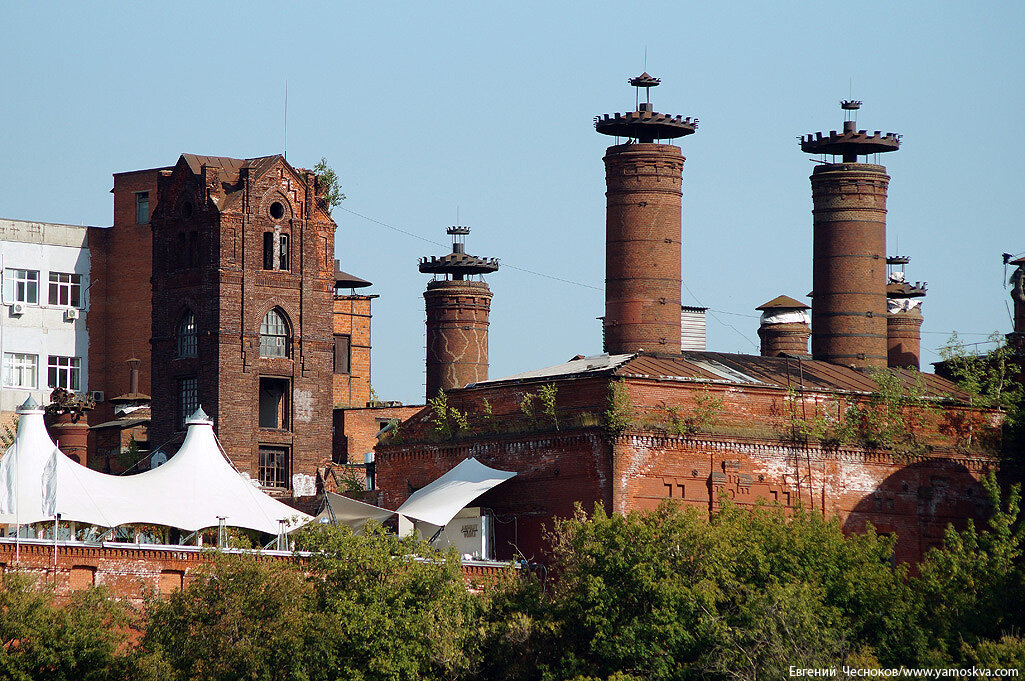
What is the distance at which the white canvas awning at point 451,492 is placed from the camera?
35250 millimetres

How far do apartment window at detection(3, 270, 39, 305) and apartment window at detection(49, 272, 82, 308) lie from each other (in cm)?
54

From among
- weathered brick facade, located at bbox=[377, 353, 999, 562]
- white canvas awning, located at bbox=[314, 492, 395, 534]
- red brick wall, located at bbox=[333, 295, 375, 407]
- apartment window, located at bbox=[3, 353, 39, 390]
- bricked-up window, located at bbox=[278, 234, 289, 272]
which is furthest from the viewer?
red brick wall, located at bbox=[333, 295, 375, 407]

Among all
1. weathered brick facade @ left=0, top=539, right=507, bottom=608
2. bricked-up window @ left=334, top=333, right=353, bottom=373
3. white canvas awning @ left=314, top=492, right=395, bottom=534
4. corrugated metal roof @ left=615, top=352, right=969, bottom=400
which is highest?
bricked-up window @ left=334, top=333, right=353, bottom=373

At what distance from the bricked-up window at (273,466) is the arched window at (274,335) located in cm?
255

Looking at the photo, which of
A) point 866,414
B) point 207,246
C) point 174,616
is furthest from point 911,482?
point 207,246

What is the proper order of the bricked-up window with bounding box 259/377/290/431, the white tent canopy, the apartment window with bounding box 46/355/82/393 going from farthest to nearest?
the apartment window with bounding box 46/355/82/393 < the bricked-up window with bounding box 259/377/290/431 < the white tent canopy

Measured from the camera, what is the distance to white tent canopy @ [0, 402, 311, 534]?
33.2 m

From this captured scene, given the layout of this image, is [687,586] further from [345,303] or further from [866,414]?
[345,303]

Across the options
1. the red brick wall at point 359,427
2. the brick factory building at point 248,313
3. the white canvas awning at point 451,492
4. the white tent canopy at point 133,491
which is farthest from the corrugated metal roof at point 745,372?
the red brick wall at point 359,427

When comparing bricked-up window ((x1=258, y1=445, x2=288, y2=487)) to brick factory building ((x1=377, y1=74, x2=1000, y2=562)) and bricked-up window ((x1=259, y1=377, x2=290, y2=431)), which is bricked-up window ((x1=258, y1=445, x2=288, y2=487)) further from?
brick factory building ((x1=377, y1=74, x2=1000, y2=562))

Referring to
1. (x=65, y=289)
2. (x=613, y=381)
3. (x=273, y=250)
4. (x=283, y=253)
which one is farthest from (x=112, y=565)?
(x=65, y=289)

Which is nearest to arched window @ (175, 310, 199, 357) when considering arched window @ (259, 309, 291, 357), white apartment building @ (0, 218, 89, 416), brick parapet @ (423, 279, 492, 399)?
arched window @ (259, 309, 291, 357)

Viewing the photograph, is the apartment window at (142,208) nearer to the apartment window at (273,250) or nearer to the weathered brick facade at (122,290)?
the weathered brick facade at (122,290)

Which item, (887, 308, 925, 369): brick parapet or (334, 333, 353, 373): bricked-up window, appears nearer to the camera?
(887, 308, 925, 369): brick parapet
